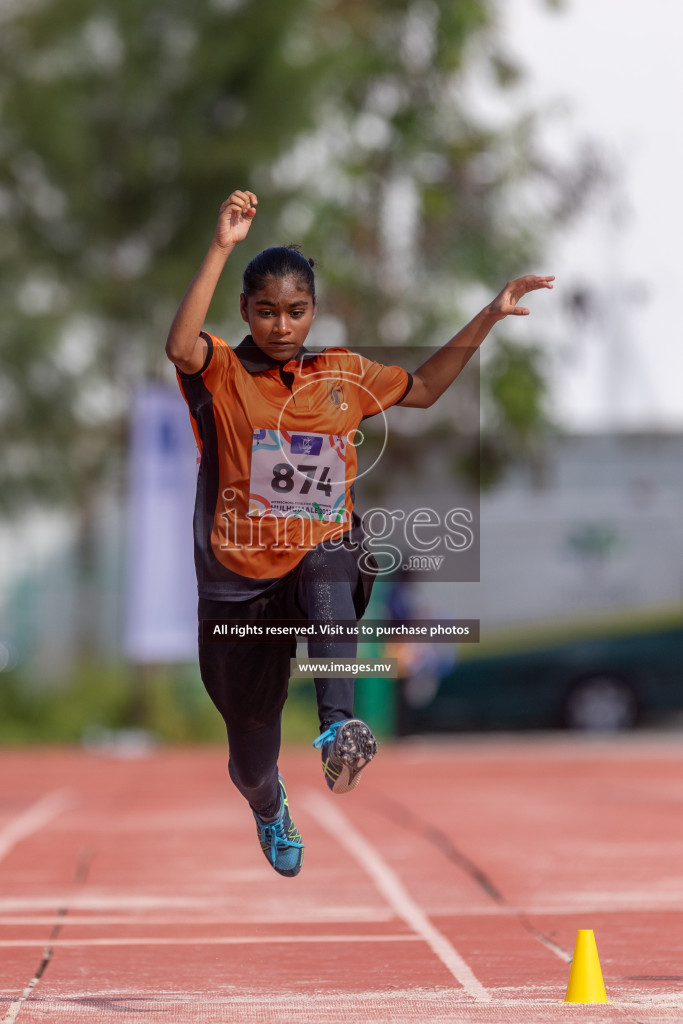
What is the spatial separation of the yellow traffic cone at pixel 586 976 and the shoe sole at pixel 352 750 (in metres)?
1.20

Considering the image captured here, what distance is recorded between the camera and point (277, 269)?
5.32m

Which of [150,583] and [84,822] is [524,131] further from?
[84,822]

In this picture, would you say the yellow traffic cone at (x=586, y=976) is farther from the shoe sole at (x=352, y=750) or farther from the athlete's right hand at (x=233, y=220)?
the athlete's right hand at (x=233, y=220)

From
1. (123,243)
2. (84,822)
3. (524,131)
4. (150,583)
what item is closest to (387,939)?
(84,822)

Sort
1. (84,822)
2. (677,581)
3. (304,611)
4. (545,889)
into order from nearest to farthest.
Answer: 1. (304,611)
2. (545,889)
3. (84,822)
4. (677,581)

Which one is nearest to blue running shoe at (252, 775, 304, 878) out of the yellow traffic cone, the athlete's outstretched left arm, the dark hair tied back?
the yellow traffic cone

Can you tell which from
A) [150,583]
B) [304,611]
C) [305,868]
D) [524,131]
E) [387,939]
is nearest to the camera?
[304,611]

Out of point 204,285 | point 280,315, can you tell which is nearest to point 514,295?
point 280,315

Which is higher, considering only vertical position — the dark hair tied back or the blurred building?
the dark hair tied back

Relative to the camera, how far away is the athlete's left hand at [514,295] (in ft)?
18.6

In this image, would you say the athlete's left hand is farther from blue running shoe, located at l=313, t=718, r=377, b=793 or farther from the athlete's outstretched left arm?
blue running shoe, located at l=313, t=718, r=377, b=793

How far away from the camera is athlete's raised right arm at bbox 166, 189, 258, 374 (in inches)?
202

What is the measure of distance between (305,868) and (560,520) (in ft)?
41.4

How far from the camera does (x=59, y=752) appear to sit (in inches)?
761
